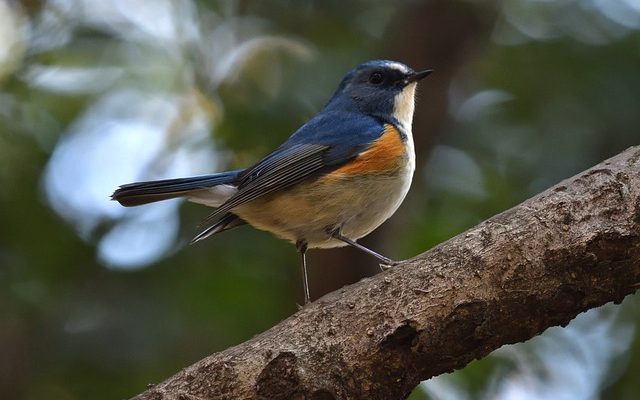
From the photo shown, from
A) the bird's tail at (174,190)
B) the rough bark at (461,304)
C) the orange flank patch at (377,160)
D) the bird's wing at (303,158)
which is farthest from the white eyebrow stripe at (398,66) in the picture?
the rough bark at (461,304)

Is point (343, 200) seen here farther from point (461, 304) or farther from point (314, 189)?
point (461, 304)

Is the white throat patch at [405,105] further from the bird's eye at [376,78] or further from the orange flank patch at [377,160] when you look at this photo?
the orange flank patch at [377,160]

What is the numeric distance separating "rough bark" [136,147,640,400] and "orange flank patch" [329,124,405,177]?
1445 mm

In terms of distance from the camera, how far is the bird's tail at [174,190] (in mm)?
4586

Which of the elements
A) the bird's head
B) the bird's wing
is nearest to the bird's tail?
the bird's wing

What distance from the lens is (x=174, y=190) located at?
471cm

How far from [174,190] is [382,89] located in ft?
4.98

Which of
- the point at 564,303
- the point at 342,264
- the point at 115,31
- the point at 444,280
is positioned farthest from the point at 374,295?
the point at 115,31

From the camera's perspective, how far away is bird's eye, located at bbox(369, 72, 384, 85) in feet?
17.9

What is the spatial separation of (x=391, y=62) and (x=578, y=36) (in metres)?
1.57

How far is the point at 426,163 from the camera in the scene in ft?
19.9

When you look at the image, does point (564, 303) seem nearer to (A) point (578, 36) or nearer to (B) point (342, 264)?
(B) point (342, 264)

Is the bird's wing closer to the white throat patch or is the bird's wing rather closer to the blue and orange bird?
the blue and orange bird

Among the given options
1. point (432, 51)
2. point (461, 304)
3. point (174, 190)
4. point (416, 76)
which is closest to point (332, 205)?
point (174, 190)
